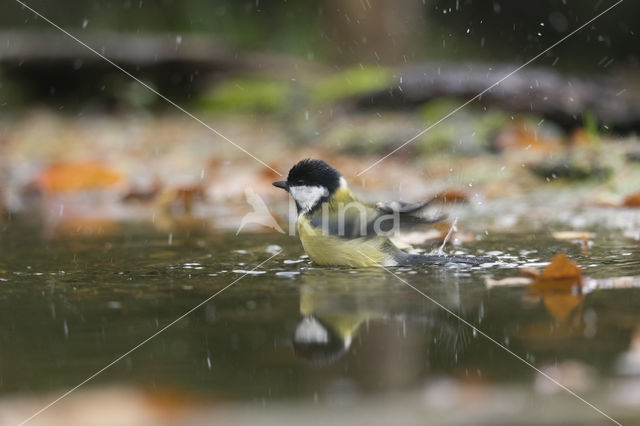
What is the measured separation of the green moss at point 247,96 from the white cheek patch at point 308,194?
8.09 m

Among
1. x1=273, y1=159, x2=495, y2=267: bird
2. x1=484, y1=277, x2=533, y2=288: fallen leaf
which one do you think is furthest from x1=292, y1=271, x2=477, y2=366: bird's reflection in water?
x1=273, y1=159, x2=495, y2=267: bird

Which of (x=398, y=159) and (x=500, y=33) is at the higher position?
(x=500, y=33)

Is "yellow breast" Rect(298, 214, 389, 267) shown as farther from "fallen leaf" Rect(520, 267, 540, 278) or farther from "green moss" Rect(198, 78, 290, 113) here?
"green moss" Rect(198, 78, 290, 113)

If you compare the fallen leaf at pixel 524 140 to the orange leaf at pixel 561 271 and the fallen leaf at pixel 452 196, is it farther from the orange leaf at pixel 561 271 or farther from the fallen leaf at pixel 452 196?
the orange leaf at pixel 561 271

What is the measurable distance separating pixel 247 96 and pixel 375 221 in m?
9.44

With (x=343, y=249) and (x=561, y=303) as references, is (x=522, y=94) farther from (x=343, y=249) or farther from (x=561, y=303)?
Answer: (x=561, y=303)

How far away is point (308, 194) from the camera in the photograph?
147 inches

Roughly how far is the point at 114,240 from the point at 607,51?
13.7 metres

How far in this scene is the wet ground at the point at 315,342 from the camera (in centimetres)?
168

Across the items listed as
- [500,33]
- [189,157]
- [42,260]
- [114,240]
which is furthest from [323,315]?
[500,33]

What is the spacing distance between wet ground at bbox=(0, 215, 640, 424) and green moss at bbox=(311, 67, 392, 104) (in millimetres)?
6113

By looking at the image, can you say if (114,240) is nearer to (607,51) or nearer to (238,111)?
(238,111)

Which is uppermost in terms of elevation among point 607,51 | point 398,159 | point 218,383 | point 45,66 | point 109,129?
point 607,51

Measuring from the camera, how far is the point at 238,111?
12.3 meters
